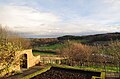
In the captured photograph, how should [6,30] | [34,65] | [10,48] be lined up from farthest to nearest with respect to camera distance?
1. [6,30]
2. [34,65]
3. [10,48]

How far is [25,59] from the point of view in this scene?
90.6 ft

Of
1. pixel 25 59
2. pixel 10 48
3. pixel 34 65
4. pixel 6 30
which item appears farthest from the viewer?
pixel 6 30

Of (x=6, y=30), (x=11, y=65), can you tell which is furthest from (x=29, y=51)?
(x=6, y=30)

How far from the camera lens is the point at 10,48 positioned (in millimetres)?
20750

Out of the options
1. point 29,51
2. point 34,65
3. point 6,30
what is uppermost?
point 6,30

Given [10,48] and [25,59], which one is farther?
[25,59]

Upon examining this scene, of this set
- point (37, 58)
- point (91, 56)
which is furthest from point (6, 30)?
point (91, 56)

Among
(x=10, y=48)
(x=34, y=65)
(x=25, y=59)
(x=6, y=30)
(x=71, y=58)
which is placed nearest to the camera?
(x=10, y=48)

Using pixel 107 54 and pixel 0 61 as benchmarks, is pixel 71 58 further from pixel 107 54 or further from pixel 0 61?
pixel 0 61

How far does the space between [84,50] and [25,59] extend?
11409mm

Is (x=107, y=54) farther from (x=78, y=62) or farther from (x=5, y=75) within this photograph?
(x=5, y=75)

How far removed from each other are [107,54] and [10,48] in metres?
19.7

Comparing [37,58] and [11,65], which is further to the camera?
[37,58]

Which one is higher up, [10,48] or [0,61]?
[10,48]
